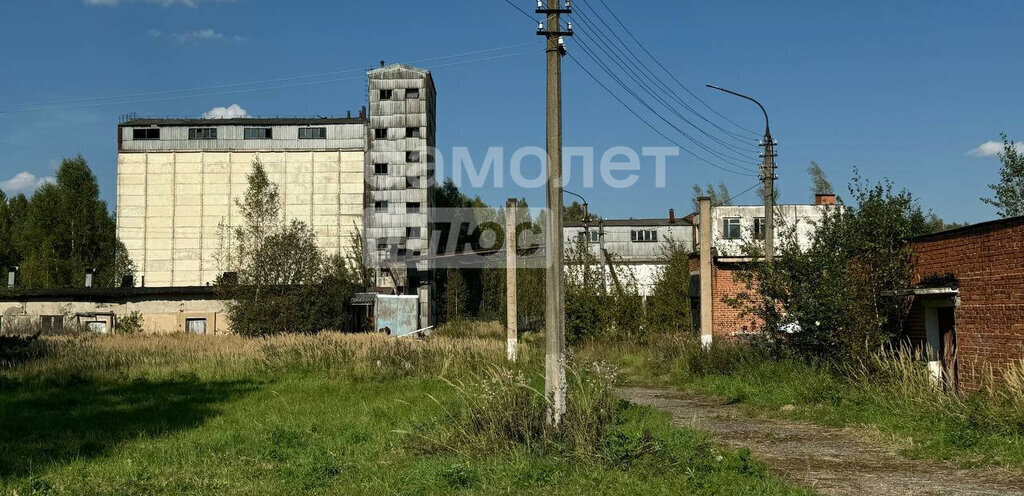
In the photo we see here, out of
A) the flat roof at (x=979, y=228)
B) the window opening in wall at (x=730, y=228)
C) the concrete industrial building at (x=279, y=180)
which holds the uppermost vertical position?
the concrete industrial building at (x=279, y=180)

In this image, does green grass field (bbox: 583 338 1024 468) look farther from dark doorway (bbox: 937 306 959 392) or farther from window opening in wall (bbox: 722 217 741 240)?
window opening in wall (bbox: 722 217 741 240)

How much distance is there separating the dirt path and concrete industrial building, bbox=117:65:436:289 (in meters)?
48.1

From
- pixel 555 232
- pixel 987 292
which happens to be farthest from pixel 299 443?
pixel 987 292

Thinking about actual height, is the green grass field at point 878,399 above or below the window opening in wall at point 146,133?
below

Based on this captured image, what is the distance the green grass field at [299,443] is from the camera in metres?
9.47

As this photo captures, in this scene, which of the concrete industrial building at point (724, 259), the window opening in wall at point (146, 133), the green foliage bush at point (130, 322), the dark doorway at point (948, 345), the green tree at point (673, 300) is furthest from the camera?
the window opening in wall at point (146, 133)

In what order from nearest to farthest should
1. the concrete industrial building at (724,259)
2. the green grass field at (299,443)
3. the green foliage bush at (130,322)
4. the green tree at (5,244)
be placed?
the green grass field at (299,443) < the concrete industrial building at (724,259) < the green foliage bush at (130,322) < the green tree at (5,244)

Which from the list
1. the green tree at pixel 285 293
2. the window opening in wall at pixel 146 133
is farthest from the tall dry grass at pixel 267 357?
the window opening in wall at pixel 146 133

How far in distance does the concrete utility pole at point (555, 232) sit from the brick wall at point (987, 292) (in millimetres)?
7352

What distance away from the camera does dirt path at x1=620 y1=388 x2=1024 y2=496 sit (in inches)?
363

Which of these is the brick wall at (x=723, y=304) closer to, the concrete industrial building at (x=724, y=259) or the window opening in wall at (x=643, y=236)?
the concrete industrial building at (x=724, y=259)

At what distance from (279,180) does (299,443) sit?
51.3 meters

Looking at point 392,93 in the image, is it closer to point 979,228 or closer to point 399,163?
point 399,163

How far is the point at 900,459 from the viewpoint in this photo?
10.9 metres
